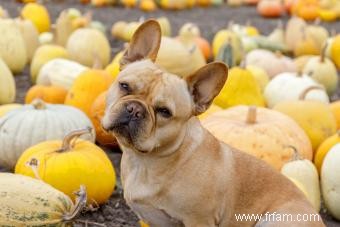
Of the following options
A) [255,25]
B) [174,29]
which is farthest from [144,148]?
[255,25]

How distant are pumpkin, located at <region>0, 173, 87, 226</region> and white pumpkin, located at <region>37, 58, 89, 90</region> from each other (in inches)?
104

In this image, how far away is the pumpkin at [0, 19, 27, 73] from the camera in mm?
6762

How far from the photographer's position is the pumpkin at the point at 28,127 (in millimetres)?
4500

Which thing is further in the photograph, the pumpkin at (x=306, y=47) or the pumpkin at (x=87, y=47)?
the pumpkin at (x=306, y=47)

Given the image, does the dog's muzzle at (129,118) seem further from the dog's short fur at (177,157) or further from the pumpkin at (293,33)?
the pumpkin at (293,33)

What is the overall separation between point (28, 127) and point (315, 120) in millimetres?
1970

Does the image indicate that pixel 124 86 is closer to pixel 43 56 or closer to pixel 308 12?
pixel 43 56

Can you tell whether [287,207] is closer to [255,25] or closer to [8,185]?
[8,185]

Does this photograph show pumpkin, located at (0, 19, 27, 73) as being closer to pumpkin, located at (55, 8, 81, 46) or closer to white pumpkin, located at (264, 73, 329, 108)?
pumpkin, located at (55, 8, 81, 46)

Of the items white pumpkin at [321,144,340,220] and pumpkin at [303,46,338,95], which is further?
pumpkin at [303,46,338,95]

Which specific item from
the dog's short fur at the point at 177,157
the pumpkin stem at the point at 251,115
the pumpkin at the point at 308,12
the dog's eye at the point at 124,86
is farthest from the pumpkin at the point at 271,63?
the pumpkin at the point at 308,12

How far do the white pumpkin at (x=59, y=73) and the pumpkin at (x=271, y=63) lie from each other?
1861 millimetres

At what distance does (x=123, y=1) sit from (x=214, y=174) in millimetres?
9065

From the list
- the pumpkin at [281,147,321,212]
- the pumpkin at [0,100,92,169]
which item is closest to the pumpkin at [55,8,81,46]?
the pumpkin at [0,100,92,169]
